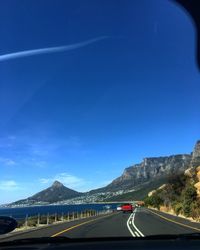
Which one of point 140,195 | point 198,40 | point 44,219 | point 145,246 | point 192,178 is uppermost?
point 140,195

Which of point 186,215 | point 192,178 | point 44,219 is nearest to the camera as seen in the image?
point 44,219

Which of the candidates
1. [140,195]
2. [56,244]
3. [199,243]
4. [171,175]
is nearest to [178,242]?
[199,243]

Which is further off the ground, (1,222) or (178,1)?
(178,1)

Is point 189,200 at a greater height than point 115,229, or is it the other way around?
point 189,200

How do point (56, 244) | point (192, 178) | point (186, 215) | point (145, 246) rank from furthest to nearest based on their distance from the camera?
point (192, 178) → point (186, 215) → point (56, 244) → point (145, 246)

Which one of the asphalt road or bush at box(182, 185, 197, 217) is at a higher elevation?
bush at box(182, 185, 197, 217)

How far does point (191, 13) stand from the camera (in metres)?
6.45

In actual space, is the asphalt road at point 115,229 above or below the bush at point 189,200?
below

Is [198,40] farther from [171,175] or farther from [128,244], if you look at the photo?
[171,175]

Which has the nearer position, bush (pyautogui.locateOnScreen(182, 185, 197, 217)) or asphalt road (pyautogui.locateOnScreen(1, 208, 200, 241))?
asphalt road (pyautogui.locateOnScreen(1, 208, 200, 241))

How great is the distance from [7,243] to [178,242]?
2.00 metres

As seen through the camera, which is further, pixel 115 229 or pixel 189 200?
pixel 189 200

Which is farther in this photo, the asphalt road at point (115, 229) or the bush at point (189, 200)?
the bush at point (189, 200)

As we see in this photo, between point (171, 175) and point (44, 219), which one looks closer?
point (44, 219)
